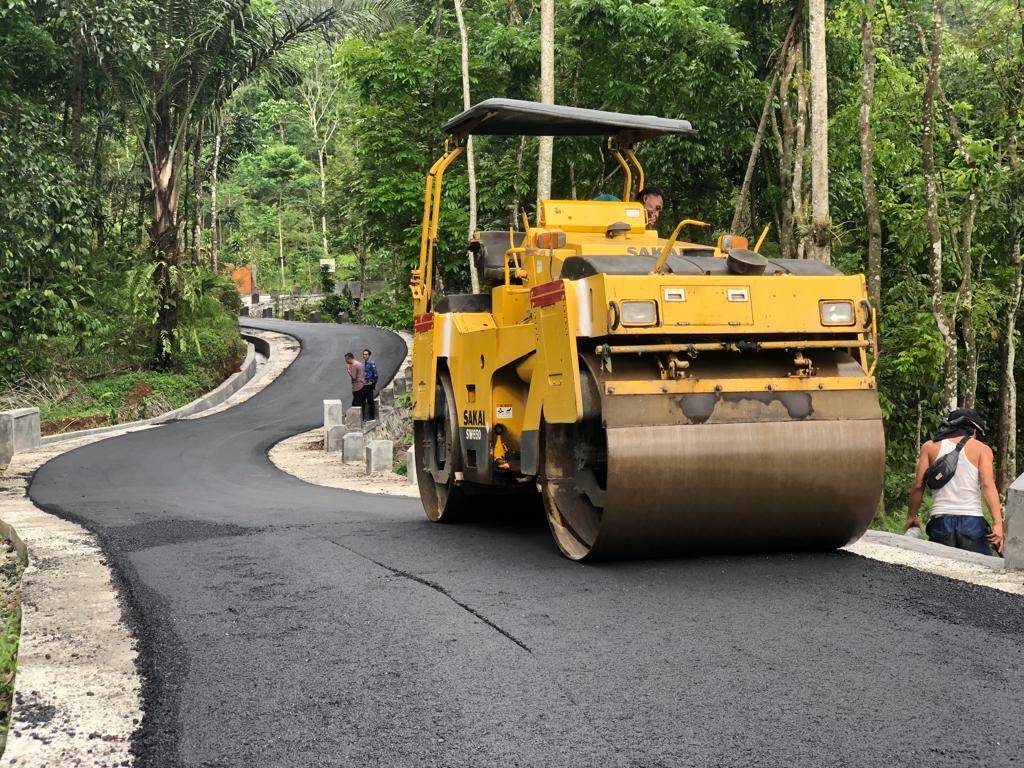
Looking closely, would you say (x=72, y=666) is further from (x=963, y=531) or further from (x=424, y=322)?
(x=963, y=531)

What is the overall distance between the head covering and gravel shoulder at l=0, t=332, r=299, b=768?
18.1 ft

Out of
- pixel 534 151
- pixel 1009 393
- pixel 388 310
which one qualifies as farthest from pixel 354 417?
pixel 388 310

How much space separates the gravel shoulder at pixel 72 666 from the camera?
14.2ft

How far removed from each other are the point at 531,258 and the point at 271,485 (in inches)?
379

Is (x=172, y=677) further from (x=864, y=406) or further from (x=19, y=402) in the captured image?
(x=19, y=402)

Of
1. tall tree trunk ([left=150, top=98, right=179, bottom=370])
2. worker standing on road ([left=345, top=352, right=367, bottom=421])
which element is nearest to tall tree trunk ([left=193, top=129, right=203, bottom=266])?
tall tree trunk ([left=150, top=98, right=179, bottom=370])

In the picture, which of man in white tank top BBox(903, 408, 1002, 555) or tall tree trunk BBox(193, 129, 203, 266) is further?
tall tree trunk BBox(193, 129, 203, 266)

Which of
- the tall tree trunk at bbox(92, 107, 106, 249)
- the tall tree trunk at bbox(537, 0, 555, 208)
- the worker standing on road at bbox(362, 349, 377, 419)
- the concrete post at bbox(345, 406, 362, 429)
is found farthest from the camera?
the tall tree trunk at bbox(92, 107, 106, 249)

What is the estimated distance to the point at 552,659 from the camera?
514cm

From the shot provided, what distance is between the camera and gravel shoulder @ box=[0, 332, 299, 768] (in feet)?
14.2

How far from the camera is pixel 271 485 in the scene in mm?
16938

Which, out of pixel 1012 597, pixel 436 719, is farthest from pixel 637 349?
pixel 436 719

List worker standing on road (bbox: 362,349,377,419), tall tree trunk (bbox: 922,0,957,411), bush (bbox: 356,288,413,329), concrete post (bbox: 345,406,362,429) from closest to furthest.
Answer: tall tree trunk (bbox: 922,0,957,411) < concrete post (bbox: 345,406,362,429) < worker standing on road (bbox: 362,349,377,419) < bush (bbox: 356,288,413,329)

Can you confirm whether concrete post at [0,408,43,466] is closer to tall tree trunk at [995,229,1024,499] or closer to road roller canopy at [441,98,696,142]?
road roller canopy at [441,98,696,142]
